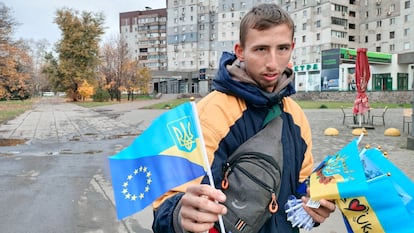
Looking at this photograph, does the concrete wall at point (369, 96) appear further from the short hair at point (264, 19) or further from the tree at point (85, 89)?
the short hair at point (264, 19)

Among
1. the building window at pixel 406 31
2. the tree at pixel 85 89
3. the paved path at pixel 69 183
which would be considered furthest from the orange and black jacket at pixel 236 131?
the building window at pixel 406 31

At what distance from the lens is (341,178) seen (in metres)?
1.31

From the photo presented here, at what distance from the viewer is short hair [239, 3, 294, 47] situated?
1.55 m

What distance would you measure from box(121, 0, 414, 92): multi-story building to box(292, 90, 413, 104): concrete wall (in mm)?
4810

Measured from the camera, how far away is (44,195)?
564cm

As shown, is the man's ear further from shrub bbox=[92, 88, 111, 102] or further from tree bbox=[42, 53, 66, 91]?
tree bbox=[42, 53, 66, 91]

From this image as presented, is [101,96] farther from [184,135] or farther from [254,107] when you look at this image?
[184,135]

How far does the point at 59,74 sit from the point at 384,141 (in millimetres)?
50570

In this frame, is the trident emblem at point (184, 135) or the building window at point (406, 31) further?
the building window at point (406, 31)

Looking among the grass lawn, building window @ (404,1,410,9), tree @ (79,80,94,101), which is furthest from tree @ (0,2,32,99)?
building window @ (404,1,410,9)

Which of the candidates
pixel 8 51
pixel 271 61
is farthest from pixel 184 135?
pixel 8 51

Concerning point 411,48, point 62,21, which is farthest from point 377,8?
point 62,21

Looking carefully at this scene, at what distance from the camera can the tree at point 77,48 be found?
5259cm

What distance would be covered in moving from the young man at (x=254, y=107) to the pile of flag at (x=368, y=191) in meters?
0.08
